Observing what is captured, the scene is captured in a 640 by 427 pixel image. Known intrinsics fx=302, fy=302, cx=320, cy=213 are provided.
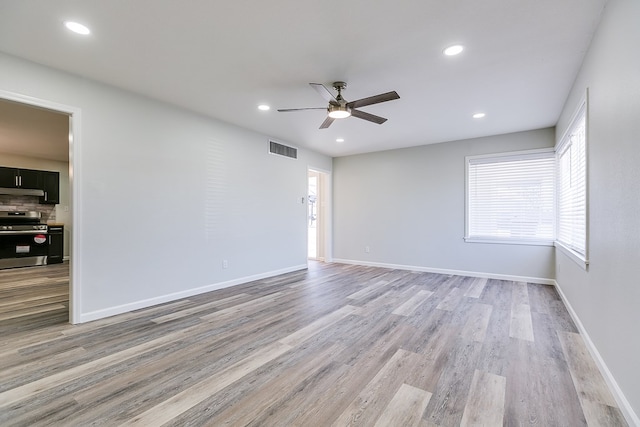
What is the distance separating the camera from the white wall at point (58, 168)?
23.1 ft

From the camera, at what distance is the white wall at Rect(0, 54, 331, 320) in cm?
324

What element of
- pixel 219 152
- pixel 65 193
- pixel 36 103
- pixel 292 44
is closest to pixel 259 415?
pixel 292 44

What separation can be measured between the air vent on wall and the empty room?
0.03 metres

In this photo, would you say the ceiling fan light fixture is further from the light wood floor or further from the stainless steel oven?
the stainless steel oven

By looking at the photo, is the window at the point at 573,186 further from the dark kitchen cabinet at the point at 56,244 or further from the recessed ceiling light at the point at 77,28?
the dark kitchen cabinet at the point at 56,244

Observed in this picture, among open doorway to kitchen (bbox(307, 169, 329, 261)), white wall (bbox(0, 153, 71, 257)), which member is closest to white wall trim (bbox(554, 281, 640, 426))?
open doorway to kitchen (bbox(307, 169, 329, 261))

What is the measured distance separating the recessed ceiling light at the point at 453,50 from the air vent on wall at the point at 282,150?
11.5 ft

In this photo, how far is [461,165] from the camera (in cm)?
576

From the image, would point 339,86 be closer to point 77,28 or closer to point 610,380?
point 77,28

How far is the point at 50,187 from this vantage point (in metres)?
7.30

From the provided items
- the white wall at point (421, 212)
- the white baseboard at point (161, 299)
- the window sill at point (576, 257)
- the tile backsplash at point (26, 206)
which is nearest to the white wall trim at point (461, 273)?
the white wall at point (421, 212)

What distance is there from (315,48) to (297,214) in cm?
389

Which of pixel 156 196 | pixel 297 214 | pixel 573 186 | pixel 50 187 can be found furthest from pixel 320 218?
pixel 50 187

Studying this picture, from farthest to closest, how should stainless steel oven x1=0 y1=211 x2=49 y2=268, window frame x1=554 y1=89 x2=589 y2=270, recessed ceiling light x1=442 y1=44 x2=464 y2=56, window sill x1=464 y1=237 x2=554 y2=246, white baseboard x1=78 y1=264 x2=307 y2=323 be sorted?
1. stainless steel oven x1=0 y1=211 x2=49 y2=268
2. window sill x1=464 y1=237 x2=554 y2=246
3. white baseboard x1=78 y1=264 x2=307 y2=323
4. window frame x1=554 y1=89 x2=589 y2=270
5. recessed ceiling light x1=442 y1=44 x2=464 y2=56
